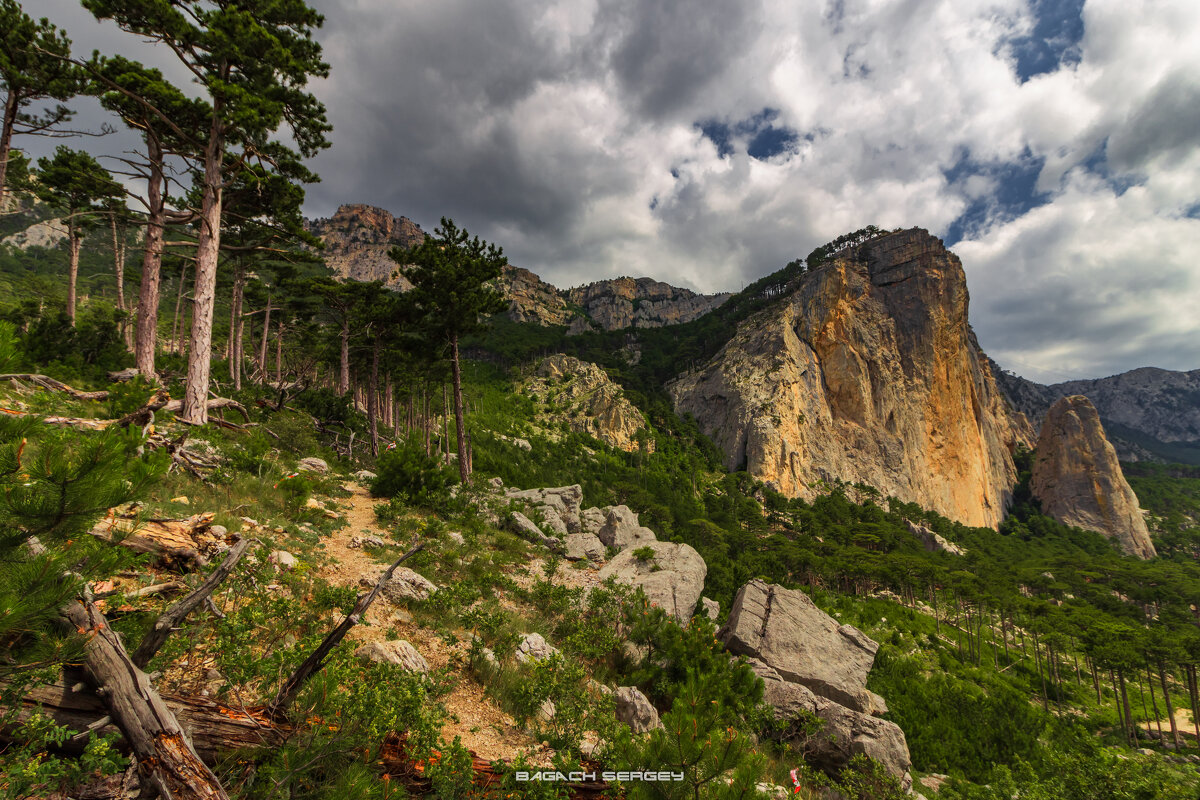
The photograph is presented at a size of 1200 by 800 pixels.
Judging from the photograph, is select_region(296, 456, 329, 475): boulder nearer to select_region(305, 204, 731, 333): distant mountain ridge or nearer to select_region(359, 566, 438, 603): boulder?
select_region(359, 566, 438, 603): boulder

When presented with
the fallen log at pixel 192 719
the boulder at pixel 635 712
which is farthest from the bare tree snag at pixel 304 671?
the boulder at pixel 635 712

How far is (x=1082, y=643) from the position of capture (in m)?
32.0

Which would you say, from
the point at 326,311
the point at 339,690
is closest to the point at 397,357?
the point at 326,311

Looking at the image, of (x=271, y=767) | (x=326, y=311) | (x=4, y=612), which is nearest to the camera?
(x=4, y=612)

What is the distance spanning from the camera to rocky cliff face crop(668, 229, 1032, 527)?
222 ft

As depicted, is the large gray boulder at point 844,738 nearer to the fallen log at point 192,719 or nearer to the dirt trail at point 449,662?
the dirt trail at point 449,662

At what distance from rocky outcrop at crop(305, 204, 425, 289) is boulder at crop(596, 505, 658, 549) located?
141m

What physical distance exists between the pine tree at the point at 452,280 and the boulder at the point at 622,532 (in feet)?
20.1

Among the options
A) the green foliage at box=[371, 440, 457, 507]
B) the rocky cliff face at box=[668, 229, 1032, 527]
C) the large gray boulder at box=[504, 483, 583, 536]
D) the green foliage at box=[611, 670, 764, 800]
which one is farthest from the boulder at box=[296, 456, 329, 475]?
the rocky cliff face at box=[668, 229, 1032, 527]

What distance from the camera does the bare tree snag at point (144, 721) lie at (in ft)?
6.98

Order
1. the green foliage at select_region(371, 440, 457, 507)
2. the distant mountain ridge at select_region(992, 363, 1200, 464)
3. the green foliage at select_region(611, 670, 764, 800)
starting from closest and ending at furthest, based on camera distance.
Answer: the green foliage at select_region(611, 670, 764, 800)
the green foliage at select_region(371, 440, 457, 507)
the distant mountain ridge at select_region(992, 363, 1200, 464)

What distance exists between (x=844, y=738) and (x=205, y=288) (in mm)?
16310

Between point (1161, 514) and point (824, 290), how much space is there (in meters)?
95.1

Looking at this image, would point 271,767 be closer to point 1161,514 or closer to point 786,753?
point 786,753
